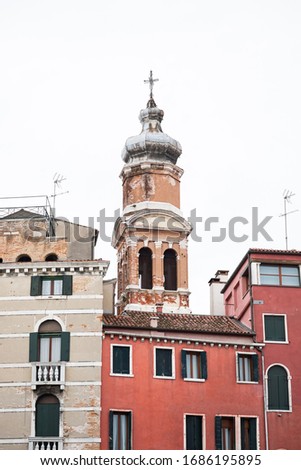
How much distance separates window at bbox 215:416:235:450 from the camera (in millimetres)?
49406

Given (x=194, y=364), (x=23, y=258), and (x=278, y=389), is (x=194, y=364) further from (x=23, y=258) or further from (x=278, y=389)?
(x=23, y=258)

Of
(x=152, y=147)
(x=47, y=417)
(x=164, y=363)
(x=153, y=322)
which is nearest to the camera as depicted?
(x=47, y=417)

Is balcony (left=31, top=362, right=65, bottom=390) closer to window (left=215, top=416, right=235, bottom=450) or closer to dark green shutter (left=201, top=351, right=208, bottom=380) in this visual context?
dark green shutter (left=201, top=351, right=208, bottom=380)

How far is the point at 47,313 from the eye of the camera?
5025cm

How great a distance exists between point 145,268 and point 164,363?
21.1 m

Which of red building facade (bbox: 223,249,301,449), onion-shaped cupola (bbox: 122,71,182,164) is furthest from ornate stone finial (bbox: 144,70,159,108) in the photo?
red building facade (bbox: 223,249,301,449)

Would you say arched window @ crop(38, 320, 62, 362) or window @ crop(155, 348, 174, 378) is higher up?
arched window @ crop(38, 320, 62, 362)

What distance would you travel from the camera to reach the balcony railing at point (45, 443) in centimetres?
4766

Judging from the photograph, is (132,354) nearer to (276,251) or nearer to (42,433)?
(42,433)

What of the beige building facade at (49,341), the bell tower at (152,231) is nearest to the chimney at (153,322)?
the beige building facade at (49,341)

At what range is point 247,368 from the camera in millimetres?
51406

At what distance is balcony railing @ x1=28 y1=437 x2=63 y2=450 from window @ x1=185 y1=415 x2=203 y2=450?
5309 mm

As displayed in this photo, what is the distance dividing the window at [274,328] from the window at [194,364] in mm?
3126

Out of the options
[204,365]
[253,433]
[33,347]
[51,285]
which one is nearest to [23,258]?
[51,285]
